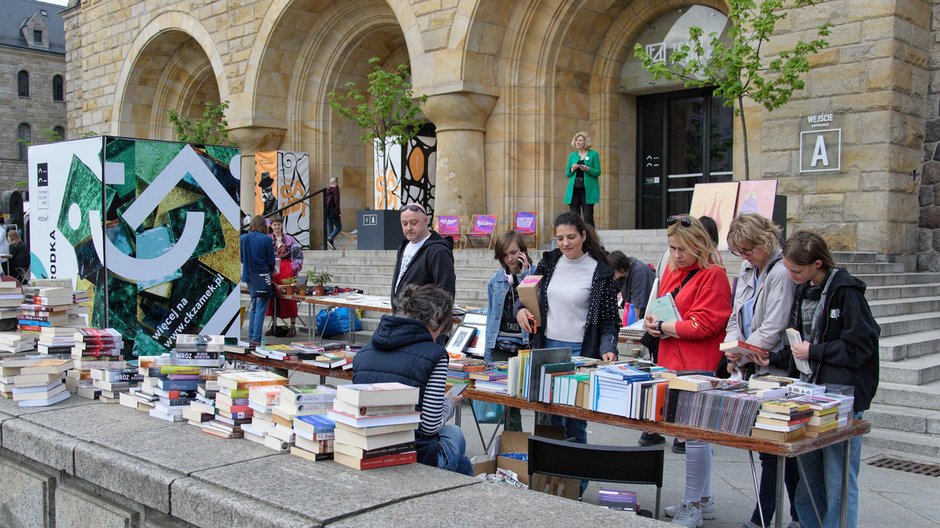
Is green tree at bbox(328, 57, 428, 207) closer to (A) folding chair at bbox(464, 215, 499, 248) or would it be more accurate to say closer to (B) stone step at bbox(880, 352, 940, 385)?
(A) folding chair at bbox(464, 215, 499, 248)

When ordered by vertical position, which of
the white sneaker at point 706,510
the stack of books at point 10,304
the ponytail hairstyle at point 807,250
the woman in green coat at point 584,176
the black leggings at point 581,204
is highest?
the woman in green coat at point 584,176

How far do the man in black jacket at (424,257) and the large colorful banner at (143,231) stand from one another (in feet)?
4.48

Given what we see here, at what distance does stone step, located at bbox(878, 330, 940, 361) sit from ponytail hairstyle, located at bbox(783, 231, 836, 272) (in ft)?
11.8

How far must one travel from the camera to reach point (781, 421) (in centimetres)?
343

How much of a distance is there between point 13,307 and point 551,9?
11.8m

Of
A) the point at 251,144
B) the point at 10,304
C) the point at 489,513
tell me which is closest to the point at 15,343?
the point at 10,304

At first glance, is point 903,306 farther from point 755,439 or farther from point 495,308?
point 755,439

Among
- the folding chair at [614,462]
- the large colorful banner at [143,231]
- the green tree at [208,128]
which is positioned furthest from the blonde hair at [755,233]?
the green tree at [208,128]

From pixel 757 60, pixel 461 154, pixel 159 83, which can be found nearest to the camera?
pixel 757 60

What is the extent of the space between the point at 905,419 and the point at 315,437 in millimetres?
4895

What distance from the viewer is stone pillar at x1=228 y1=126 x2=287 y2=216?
66.5ft

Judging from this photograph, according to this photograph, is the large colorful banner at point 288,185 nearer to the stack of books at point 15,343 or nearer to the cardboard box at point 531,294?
the stack of books at point 15,343

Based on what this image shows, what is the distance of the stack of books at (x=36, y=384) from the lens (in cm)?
426

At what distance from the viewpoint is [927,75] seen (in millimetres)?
11445
